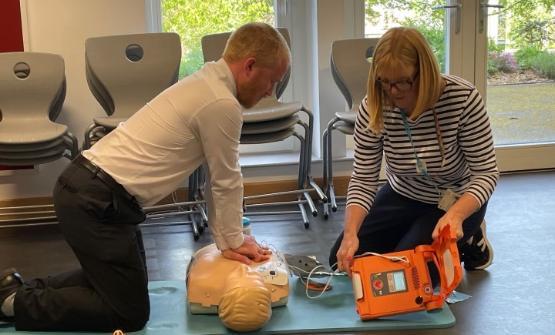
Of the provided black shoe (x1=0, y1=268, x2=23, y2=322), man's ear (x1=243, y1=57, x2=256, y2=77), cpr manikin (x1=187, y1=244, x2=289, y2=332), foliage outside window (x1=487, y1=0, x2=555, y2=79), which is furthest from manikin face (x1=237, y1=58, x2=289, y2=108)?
foliage outside window (x1=487, y1=0, x2=555, y2=79)

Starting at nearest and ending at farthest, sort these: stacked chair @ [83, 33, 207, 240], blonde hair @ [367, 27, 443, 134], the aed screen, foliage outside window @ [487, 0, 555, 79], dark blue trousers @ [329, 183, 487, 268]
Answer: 1. blonde hair @ [367, 27, 443, 134]
2. the aed screen
3. dark blue trousers @ [329, 183, 487, 268]
4. stacked chair @ [83, 33, 207, 240]
5. foliage outside window @ [487, 0, 555, 79]

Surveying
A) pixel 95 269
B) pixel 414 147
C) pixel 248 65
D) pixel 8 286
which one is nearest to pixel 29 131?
pixel 8 286

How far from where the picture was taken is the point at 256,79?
6.70ft

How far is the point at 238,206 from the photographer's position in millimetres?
2176

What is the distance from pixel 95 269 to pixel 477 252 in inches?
53.2

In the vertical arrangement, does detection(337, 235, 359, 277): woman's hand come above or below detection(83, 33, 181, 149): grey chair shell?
below

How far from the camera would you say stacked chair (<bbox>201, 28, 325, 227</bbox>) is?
10.7 feet

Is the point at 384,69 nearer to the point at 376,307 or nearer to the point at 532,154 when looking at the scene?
the point at 376,307

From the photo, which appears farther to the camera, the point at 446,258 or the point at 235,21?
the point at 235,21

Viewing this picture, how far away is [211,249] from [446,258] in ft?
2.48

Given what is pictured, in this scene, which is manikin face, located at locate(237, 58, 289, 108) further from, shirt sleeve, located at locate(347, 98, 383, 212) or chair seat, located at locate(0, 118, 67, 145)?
chair seat, located at locate(0, 118, 67, 145)

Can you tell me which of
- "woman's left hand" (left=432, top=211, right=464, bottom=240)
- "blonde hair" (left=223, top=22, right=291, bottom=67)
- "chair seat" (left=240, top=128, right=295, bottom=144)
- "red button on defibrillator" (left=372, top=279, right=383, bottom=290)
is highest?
"blonde hair" (left=223, top=22, right=291, bottom=67)

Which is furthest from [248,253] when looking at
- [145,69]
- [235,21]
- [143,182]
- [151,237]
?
[235,21]

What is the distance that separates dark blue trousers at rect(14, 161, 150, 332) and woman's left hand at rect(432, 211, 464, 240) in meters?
0.88
